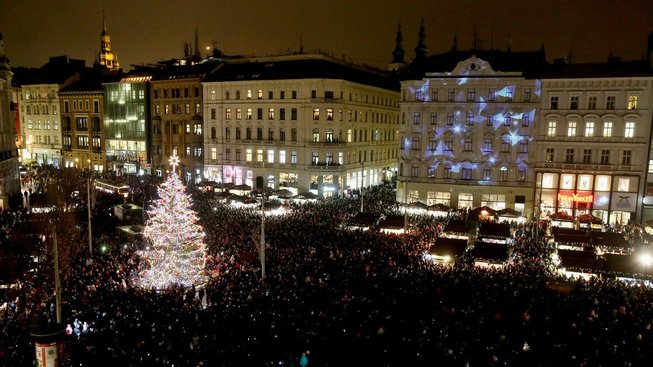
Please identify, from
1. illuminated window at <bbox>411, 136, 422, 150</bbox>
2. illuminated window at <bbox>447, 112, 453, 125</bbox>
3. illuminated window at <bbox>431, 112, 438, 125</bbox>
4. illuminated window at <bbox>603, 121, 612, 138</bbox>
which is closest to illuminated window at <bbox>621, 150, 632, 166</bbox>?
illuminated window at <bbox>603, 121, 612, 138</bbox>

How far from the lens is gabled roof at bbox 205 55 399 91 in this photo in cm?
5925

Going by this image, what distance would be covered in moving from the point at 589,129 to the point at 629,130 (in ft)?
10.0

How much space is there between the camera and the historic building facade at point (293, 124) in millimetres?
58312

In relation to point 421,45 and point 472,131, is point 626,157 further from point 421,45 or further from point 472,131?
point 421,45

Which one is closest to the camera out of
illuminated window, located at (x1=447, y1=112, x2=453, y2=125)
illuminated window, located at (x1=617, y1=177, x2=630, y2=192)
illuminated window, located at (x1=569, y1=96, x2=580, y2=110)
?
illuminated window, located at (x1=617, y1=177, x2=630, y2=192)

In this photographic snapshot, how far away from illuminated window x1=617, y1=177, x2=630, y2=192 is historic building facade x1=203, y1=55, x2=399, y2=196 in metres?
Result: 25.8

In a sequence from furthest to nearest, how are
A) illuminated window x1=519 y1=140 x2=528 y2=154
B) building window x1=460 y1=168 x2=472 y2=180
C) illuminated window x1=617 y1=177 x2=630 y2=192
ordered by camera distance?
building window x1=460 y1=168 x2=472 y2=180, illuminated window x1=519 y1=140 x2=528 y2=154, illuminated window x1=617 y1=177 x2=630 y2=192

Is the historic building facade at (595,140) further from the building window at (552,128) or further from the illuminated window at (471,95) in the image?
the illuminated window at (471,95)

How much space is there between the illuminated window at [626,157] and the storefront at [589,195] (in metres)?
1.27

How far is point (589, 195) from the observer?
45.7 meters

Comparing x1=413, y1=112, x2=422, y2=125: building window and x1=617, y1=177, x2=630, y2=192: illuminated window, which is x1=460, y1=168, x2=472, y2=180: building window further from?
x1=617, y1=177, x2=630, y2=192: illuminated window

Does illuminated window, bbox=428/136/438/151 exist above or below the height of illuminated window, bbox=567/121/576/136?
below

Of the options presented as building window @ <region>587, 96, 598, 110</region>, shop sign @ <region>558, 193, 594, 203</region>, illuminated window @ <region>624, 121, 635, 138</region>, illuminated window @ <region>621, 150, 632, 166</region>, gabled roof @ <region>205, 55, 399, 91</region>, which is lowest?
shop sign @ <region>558, 193, 594, 203</region>

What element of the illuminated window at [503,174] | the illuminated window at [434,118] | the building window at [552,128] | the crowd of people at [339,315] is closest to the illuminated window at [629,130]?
the building window at [552,128]
